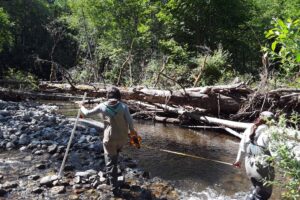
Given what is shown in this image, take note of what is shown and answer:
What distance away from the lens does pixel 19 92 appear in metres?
18.9

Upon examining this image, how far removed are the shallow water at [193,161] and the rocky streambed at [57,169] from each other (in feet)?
1.48

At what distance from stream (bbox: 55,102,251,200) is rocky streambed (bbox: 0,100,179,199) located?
0.44m

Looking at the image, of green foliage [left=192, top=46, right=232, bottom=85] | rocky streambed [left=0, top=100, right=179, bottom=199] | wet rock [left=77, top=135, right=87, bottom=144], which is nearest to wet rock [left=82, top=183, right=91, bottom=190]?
rocky streambed [left=0, top=100, right=179, bottom=199]

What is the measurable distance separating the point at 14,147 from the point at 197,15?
1811cm

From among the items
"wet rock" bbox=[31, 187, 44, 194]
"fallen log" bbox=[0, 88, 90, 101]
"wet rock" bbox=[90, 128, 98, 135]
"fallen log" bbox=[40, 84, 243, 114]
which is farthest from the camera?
"fallen log" bbox=[0, 88, 90, 101]

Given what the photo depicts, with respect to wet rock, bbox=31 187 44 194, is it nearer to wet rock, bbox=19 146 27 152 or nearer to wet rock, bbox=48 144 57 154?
wet rock, bbox=48 144 57 154

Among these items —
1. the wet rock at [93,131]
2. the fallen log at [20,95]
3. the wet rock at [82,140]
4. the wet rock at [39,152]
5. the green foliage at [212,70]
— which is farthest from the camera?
the fallen log at [20,95]

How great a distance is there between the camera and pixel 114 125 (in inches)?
236

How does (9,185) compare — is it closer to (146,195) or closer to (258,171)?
(146,195)

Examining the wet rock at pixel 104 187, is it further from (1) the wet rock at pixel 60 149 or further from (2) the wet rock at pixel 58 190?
(1) the wet rock at pixel 60 149

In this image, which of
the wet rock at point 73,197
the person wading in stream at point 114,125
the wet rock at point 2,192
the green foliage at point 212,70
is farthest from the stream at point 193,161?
the green foliage at point 212,70

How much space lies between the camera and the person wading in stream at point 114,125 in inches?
234

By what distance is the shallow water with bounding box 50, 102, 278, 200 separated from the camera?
6.80 metres

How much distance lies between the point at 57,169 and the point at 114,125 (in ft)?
6.68
